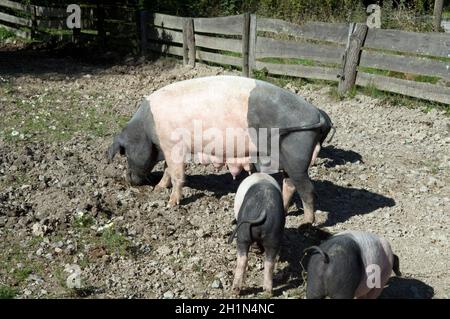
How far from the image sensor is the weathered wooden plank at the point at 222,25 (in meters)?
11.2

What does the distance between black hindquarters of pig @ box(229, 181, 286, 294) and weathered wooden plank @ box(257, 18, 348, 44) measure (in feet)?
20.2

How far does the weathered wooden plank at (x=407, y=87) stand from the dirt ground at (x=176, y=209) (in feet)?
0.92

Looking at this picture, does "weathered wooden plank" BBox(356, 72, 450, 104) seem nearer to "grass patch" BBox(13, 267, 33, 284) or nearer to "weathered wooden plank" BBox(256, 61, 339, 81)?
"weathered wooden plank" BBox(256, 61, 339, 81)

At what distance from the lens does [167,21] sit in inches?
495

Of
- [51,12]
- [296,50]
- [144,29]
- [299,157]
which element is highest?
[51,12]

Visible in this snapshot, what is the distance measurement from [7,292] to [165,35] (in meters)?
9.35

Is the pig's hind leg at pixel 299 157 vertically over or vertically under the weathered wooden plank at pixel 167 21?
under

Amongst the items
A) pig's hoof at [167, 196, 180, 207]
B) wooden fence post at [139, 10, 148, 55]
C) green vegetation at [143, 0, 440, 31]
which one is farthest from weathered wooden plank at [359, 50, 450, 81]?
wooden fence post at [139, 10, 148, 55]

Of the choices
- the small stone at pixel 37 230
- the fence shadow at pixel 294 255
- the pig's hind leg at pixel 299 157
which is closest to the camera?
the fence shadow at pixel 294 255

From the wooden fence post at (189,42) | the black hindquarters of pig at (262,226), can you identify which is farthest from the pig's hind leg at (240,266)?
the wooden fence post at (189,42)

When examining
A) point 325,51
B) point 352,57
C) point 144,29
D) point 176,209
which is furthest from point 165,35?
point 176,209

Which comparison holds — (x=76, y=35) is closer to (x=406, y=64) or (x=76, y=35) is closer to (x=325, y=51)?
(x=325, y=51)

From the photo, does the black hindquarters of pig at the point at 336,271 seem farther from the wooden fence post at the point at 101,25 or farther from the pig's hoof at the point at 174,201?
the wooden fence post at the point at 101,25
